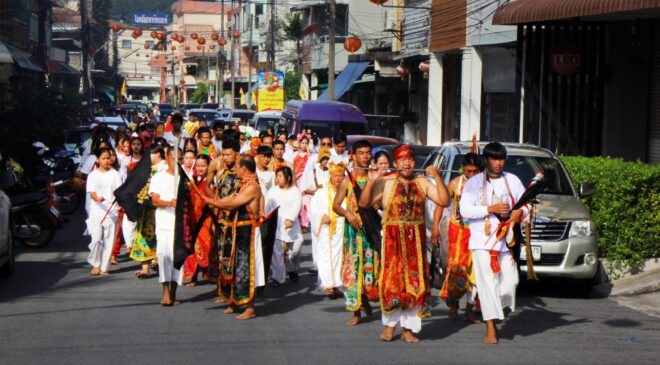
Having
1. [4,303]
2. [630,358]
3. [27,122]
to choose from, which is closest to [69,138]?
[27,122]

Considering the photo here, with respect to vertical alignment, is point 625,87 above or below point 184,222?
above

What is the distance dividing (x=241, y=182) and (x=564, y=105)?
11.5 m

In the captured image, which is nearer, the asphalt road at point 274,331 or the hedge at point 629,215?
the asphalt road at point 274,331

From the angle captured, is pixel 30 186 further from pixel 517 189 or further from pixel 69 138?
pixel 517 189

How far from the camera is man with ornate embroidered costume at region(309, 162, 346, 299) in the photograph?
11781mm

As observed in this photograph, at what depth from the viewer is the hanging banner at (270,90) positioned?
164ft

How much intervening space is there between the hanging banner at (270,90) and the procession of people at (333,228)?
3592cm

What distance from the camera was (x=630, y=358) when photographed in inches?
350

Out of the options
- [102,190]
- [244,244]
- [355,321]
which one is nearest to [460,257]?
[355,321]

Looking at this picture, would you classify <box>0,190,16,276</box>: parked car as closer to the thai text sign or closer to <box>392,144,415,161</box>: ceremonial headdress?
<box>392,144,415,161</box>: ceremonial headdress

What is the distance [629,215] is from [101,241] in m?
6.58

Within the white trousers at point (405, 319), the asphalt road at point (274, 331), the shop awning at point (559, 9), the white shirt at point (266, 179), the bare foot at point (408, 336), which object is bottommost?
the asphalt road at point (274, 331)

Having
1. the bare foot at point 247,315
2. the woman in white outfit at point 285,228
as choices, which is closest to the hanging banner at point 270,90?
the woman in white outfit at point 285,228

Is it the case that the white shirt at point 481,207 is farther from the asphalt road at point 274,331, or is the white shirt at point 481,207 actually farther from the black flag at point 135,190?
the black flag at point 135,190
